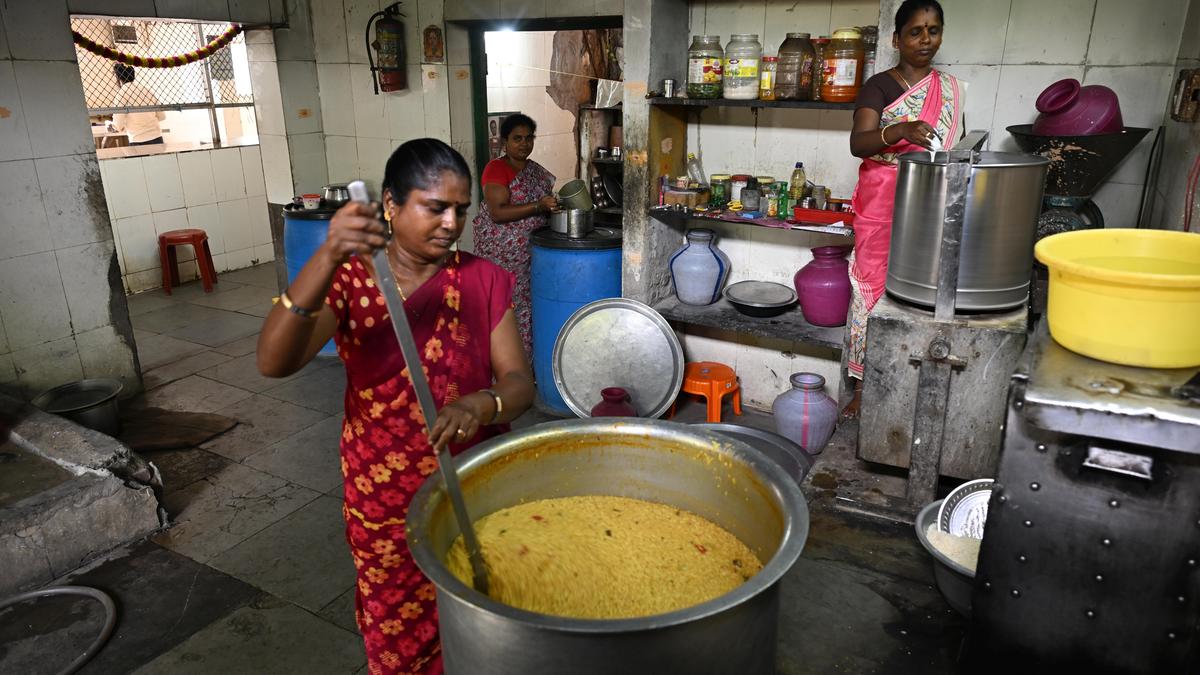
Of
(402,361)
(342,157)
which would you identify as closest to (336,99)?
(342,157)

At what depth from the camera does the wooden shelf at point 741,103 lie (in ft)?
13.0

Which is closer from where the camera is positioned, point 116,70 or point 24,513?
point 24,513

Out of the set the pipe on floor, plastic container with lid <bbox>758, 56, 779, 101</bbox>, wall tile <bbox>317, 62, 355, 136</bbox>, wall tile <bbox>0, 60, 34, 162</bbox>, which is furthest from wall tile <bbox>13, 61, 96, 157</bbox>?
plastic container with lid <bbox>758, 56, 779, 101</bbox>

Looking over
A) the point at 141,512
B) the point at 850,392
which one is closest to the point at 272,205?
the point at 141,512

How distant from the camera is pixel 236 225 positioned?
328 inches

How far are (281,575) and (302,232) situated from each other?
2.92 meters

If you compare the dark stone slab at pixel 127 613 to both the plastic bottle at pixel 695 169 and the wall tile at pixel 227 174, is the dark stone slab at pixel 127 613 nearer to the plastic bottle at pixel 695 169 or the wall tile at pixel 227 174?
the plastic bottle at pixel 695 169

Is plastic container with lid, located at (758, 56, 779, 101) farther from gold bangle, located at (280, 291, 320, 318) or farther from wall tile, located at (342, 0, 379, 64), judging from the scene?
gold bangle, located at (280, 291, 320, 318)

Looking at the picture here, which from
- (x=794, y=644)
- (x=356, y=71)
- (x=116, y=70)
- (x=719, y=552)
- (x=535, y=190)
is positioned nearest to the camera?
(x=719, y=552)

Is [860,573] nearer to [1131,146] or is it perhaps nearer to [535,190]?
[1131,146]

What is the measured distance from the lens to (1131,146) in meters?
3.24

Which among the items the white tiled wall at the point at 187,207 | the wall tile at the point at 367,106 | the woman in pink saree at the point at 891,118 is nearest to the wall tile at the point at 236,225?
the white tiled wall at the point at 187,207

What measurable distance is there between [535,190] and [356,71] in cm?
203

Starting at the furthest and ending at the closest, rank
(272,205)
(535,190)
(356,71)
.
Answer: (272,205)
(356,71)
(535,190)
